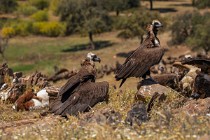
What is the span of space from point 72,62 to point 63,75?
18.0 meters

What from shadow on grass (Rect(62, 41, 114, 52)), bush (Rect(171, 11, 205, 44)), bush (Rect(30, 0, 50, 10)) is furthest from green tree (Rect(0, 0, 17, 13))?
bush (Rect(171, 11, 205, 44))

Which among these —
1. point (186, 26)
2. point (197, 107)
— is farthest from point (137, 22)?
point (197, 107)

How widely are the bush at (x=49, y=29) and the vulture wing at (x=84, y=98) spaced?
5238cm

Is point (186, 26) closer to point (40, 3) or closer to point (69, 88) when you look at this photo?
point (40, 3)

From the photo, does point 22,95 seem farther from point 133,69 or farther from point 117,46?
point 117,46

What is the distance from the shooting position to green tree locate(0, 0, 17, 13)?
251 ft

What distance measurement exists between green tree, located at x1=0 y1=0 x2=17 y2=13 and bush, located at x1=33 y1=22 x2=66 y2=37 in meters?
12.6

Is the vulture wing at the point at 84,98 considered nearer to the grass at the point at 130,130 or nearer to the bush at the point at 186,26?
the grass at the point at 130,130

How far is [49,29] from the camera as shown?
64.9 meters

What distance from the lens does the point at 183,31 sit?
51.6 m

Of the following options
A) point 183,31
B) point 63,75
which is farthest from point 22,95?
point 183,31

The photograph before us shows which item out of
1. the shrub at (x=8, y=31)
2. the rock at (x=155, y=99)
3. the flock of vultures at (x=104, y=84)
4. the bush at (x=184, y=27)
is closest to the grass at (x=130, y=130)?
the flock of vultures at (x=104, y=84)

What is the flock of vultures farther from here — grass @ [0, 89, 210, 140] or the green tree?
the green tree

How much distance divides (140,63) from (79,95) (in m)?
2.31
